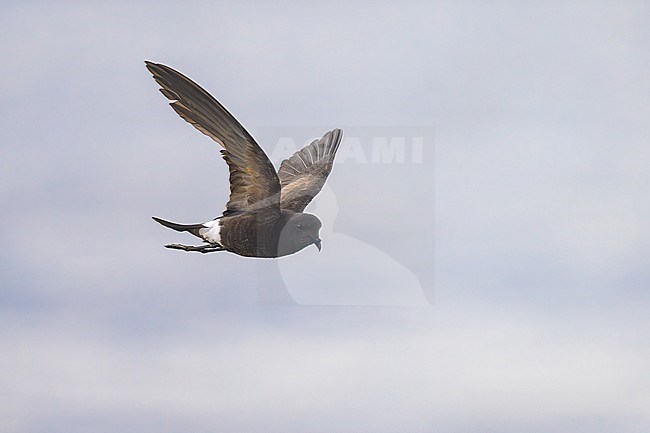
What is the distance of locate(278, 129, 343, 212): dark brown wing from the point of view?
1969 centimetres

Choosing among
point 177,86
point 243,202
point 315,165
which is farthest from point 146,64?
point 315,165

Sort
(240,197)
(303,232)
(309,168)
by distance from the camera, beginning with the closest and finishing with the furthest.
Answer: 1. (303,232)
2. (240,197)
3. (309,168)

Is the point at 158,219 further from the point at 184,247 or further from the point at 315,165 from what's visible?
the point at 315,165

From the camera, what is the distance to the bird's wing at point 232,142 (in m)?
15.3

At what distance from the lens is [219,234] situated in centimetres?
1691

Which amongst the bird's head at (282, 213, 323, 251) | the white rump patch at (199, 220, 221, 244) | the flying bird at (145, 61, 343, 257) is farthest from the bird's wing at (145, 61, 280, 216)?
the bird's head at (282, 213, 323, 251)

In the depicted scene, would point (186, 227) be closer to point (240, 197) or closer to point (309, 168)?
point (240, 197)

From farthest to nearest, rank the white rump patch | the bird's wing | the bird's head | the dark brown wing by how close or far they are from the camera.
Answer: the dark brown wing < the white rump patch < the bird's head < the bird's wing

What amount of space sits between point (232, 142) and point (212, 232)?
5.69 ft

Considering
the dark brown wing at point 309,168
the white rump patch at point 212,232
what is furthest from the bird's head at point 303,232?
the dark brown wing at point 309,168

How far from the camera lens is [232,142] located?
16.1m

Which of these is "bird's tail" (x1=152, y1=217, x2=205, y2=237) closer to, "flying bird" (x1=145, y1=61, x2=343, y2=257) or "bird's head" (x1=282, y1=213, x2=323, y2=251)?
"flying bird" (x1=145, y1=61, x2=343, y2=257)

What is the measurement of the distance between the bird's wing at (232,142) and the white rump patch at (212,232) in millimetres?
314

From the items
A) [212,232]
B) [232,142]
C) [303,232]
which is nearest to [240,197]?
[212,232]
